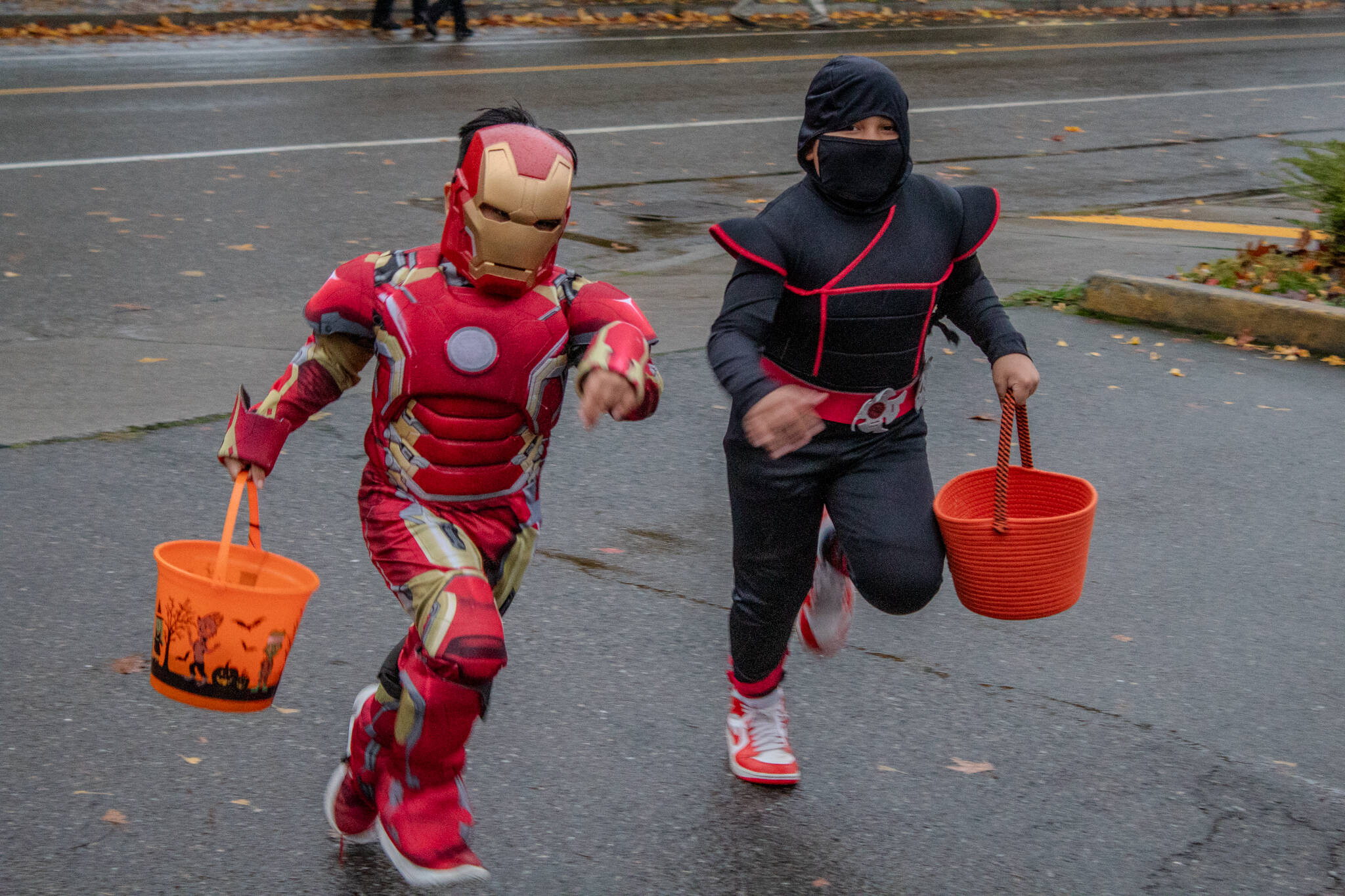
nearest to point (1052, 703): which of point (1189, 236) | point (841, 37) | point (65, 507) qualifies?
point (65, 507)

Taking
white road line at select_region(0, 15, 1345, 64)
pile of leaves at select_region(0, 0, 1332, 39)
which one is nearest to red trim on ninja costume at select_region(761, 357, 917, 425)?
white road line at select_region(0, 15, 1345, 64)

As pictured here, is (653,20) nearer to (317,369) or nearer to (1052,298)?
(1052,298)

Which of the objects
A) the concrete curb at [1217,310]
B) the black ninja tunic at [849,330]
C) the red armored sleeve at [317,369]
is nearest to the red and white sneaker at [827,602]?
the black ninja tunic at [849,330]

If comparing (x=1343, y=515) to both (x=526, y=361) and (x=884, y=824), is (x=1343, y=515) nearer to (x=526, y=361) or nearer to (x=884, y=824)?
(x=884, y=824)

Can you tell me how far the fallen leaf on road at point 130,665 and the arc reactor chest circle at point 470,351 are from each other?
1.59 meters

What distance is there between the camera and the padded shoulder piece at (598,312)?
2773 millimetres

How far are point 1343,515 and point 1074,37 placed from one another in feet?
60.4

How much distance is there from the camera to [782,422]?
2.80 m

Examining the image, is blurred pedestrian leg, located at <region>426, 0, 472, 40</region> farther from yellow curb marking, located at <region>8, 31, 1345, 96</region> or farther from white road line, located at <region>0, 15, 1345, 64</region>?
yellow curb marking, located at <region>8, 31, 1345, 96</region>

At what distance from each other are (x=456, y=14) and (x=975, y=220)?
16.2 metres

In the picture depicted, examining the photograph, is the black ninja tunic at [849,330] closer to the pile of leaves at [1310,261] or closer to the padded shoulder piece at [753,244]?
the padded shoulder piece at [753,244]

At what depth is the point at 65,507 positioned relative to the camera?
4750mm

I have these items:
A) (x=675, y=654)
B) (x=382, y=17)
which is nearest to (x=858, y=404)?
(x=675, y=654)

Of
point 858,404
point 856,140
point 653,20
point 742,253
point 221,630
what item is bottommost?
point 221,630
